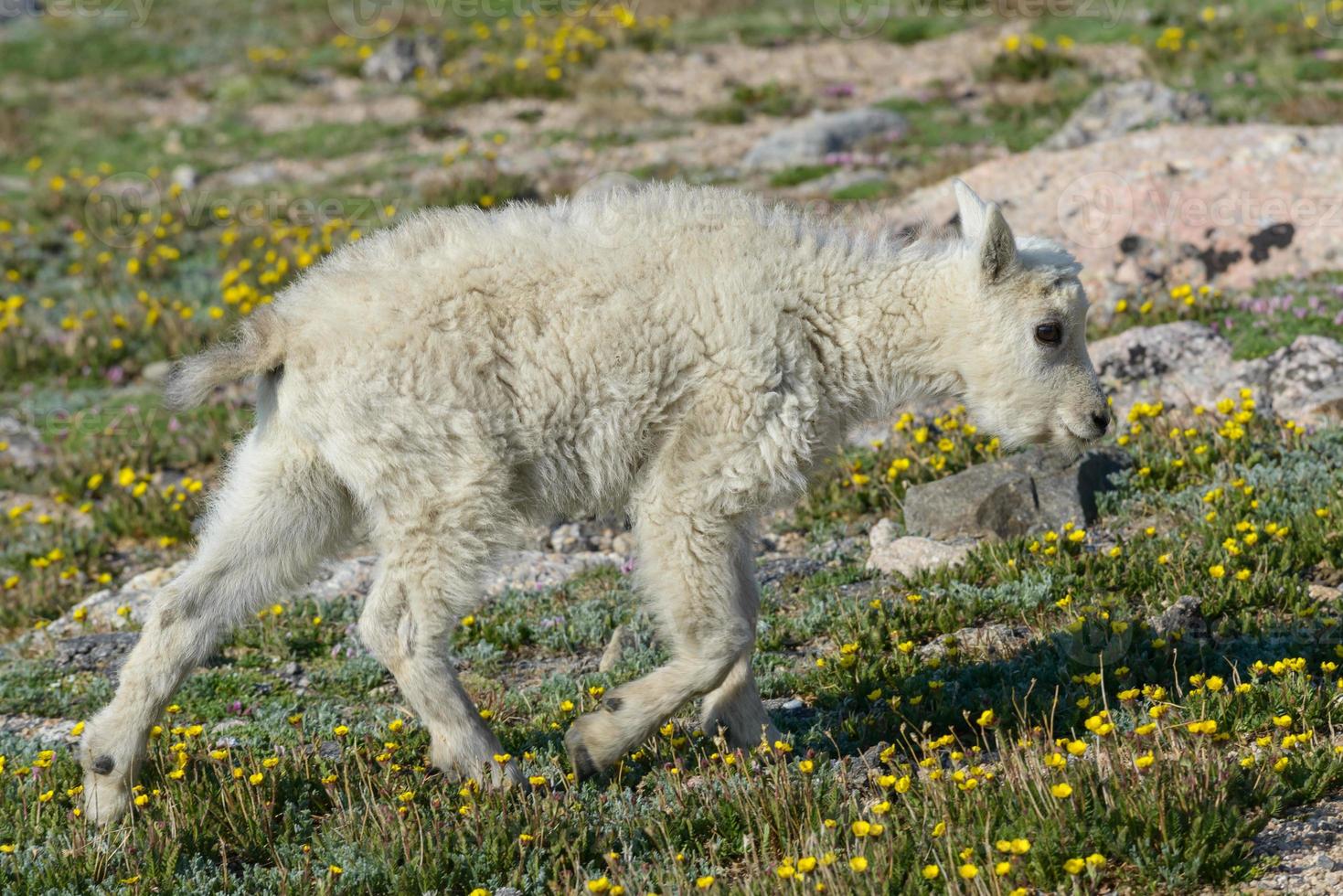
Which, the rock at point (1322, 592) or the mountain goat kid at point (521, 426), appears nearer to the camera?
the mountain goat kid at point (521, 426)

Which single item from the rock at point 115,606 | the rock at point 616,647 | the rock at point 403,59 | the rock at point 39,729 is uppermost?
the rock at point 403,59

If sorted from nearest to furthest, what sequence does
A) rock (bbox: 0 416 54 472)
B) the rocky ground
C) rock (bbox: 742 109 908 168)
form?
1. the rocky ground
2. rock (bbox: 0 416 54 472)
3. rock (bbox: 742 109 908 168)

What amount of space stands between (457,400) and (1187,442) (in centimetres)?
542

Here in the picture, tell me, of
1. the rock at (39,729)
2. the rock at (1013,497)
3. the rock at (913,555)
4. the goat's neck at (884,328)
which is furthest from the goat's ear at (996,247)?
the rock at (39,729)

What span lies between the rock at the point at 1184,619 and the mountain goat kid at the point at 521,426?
1.91 metres

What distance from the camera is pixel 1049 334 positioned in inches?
267

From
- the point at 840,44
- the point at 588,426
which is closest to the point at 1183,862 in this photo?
the point at 588,426

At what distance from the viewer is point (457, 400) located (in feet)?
19.1

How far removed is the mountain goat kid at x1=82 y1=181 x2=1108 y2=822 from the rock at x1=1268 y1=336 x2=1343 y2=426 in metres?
4.28

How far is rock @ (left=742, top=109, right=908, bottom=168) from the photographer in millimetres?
17859

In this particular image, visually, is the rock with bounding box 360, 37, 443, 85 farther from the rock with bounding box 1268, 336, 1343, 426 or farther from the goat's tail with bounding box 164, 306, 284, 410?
the goat's tail with bounding box 164, 306, 284, 410

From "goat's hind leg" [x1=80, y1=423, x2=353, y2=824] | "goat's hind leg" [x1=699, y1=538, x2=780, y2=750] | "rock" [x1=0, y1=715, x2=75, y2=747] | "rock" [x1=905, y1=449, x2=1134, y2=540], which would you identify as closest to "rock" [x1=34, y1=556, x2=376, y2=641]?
"rock" [x1=0, y1=715, x2=75, y2=747]

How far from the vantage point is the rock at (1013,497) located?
8.64m

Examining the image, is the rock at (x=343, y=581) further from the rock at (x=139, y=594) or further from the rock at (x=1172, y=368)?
the rock at (x=1172, y=368)
